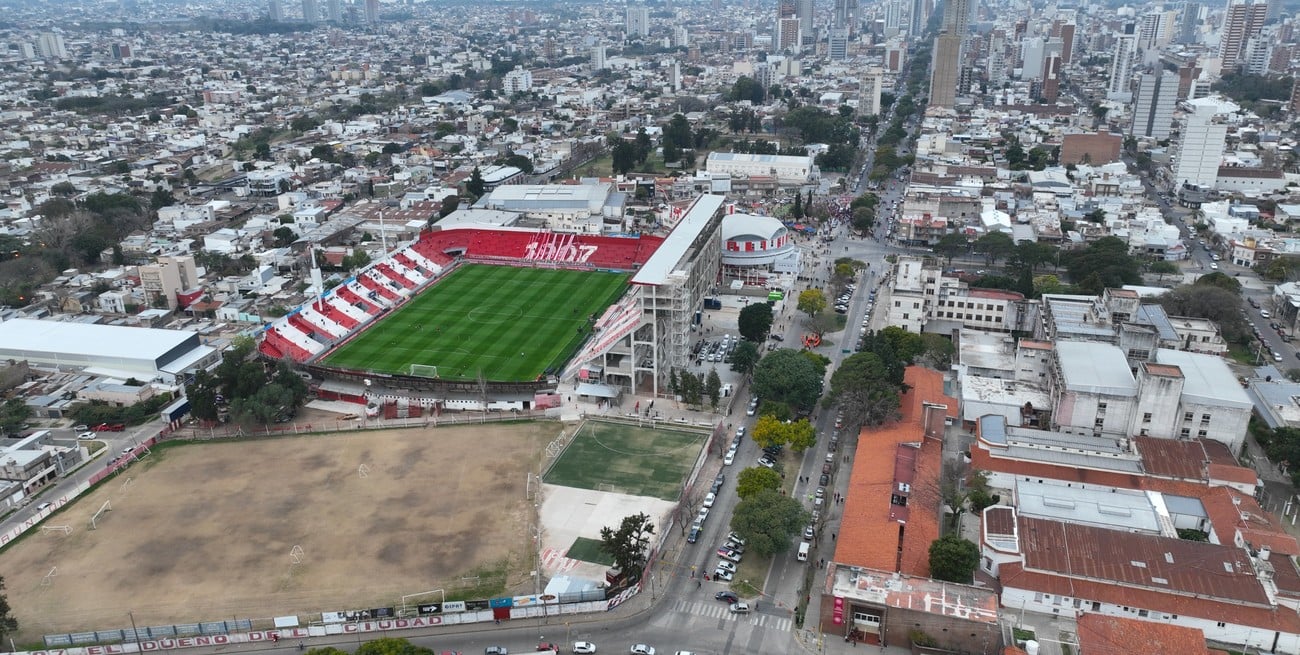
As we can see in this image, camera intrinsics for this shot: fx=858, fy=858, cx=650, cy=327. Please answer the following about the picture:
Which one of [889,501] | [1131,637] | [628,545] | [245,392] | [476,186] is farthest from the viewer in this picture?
[476,186]

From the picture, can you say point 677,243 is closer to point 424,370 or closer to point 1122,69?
point 424,370

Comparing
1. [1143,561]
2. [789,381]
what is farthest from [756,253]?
[1143,561]

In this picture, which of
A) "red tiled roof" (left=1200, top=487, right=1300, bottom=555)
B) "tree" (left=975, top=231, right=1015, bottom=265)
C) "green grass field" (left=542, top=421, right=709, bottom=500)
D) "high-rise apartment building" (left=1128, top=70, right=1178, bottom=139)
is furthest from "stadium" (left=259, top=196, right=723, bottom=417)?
"high-rise apartment building" (left=1128, top=70, right=1178, bottom=139)

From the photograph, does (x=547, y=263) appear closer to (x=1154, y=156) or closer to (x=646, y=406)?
(x=646, y=406)

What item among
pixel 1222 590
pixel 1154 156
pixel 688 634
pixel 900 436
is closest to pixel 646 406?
pixel 900 436

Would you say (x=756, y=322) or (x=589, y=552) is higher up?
(x=756, y=322)

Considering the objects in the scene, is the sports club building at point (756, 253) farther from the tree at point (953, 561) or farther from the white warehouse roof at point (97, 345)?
the white warehouse roof at point (97, 345)

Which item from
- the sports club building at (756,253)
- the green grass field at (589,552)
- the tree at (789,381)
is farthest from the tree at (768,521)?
the sports club building at (756,253)
